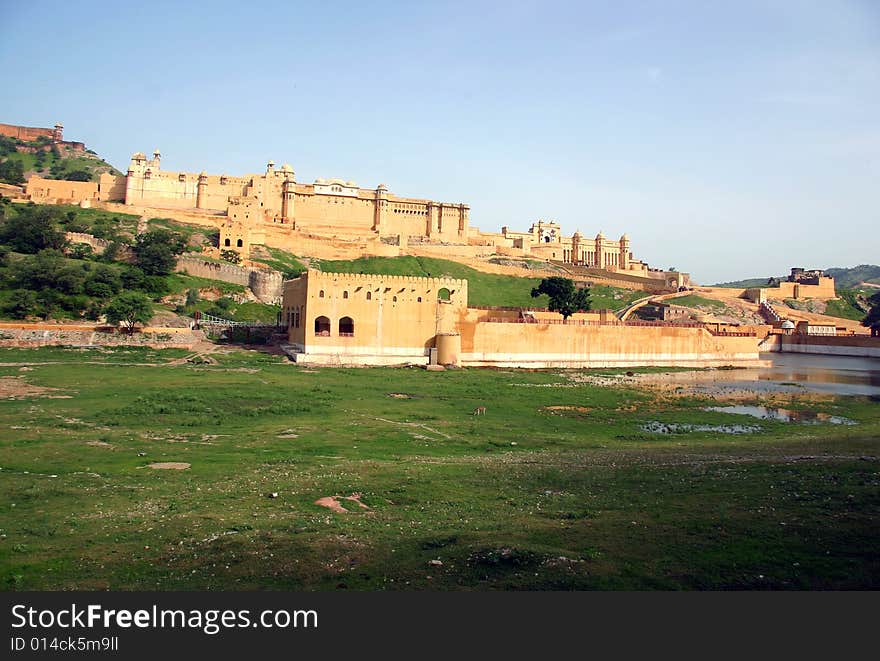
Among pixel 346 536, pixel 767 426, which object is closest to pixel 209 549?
pixel 346 536

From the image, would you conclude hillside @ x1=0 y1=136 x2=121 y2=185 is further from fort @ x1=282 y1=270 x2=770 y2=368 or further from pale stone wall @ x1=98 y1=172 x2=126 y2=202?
fort @ x1=282 y1=270 x2=770 y2=368

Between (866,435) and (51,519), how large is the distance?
19.0 meters

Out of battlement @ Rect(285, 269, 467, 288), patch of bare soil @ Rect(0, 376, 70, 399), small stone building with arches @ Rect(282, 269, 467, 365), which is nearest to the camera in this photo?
patch of bare soil @ Rect(0, 376, 70, 399)

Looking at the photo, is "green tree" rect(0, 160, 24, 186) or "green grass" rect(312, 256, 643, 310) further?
"green tree" rect(0, 160, 24, 186)

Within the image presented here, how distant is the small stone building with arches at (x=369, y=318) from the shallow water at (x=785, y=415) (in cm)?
1504

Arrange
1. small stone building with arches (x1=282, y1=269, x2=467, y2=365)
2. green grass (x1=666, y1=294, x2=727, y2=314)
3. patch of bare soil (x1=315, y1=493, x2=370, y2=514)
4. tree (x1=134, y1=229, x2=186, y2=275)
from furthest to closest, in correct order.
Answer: green grass (x1=666, y1=294, x2=727, y2=314) → tree (x1=134, y1=229, x2=186, y2=275) → small stone building with arches (x1=282, y1=269, x2=467, y2=365) → patch of bare soil (x1=315, y1=493, x2=370, y2=514)

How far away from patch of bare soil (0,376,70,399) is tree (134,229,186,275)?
81.6 ft

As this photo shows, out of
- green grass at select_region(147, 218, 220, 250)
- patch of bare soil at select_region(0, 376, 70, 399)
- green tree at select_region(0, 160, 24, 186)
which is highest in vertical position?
green tree at select_region(0, 160, 24, 186)

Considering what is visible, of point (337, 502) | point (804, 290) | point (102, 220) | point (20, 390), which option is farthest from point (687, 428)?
point (804, 290)

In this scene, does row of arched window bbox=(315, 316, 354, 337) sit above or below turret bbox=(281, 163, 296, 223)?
below

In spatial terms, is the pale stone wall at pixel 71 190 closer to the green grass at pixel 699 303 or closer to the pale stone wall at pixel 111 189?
the pale stone wall at pixel 111 189

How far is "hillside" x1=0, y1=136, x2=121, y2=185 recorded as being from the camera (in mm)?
101938

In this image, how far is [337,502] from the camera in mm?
11383

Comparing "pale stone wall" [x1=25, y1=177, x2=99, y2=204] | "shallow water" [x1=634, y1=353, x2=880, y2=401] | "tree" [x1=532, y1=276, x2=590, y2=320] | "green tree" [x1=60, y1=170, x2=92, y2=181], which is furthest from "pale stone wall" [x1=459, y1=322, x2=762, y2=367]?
"green tree" [x1=60, y1=170, x2=92, y2=181]
